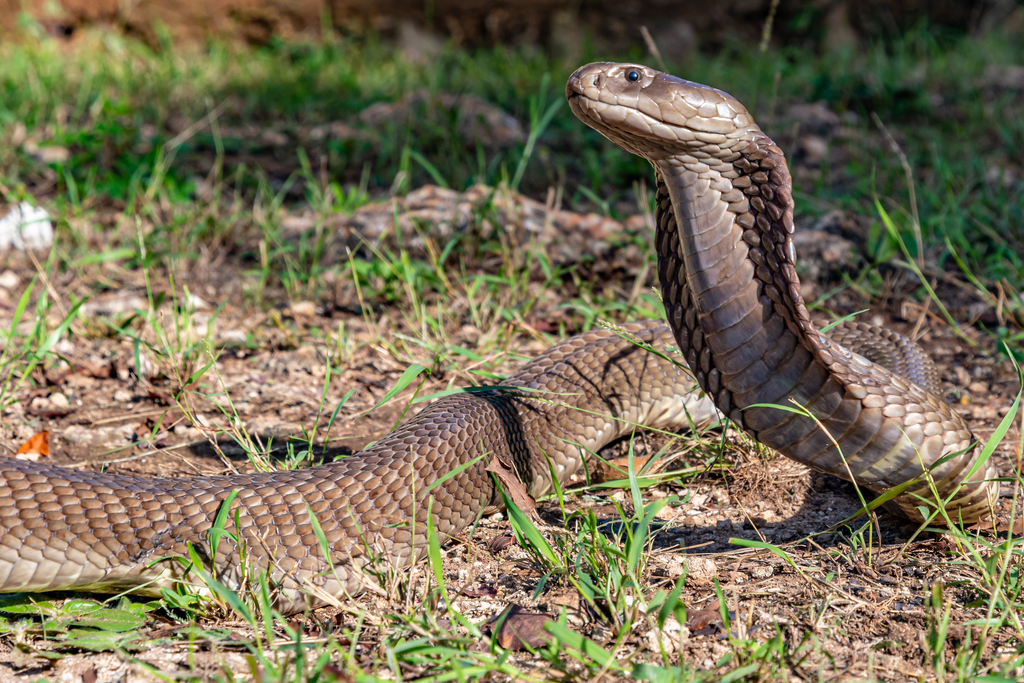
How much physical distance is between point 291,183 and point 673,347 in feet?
9.96

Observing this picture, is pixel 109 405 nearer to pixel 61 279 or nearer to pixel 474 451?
pixel 61 279

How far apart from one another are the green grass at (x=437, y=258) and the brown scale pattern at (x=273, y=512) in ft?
0.26

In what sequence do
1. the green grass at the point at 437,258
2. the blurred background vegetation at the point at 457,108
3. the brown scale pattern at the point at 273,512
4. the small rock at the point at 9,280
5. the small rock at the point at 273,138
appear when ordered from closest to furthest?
the green grass at the point at 437,258, the brown scale pattern at the point at 273,512, the small rock at the point at 9,280, the blurred background vegetation at the point at 457,108, the small rock at the point at 273,138

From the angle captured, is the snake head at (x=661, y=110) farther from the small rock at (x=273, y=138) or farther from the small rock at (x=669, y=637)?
the small rock at (x=273, y=138)

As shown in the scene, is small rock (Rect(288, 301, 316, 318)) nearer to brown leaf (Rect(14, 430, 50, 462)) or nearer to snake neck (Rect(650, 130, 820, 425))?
brown leaf (Rect(14, 430, 50, 462))

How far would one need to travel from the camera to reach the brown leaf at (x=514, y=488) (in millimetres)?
2473

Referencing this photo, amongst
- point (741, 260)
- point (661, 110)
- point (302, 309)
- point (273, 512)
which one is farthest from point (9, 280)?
point (741, 260)

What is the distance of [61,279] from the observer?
4223mm

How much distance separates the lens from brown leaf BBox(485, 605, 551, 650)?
1905mm

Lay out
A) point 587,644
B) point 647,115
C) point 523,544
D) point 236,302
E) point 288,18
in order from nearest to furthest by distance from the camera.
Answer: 1. point 587,644
2. point 647,115
3. point 523,544
4. point 236,302
5. point 288,18

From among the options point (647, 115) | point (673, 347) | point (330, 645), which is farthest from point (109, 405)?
point (647, 115)

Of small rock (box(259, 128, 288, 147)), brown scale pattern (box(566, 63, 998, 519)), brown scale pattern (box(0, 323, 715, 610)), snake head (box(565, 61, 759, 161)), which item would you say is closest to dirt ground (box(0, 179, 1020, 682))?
brown scale pattern (box(0, 323, 715, 610))

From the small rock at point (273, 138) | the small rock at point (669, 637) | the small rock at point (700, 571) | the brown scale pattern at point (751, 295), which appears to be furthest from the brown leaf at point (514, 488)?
the small rock at point (273, 138)

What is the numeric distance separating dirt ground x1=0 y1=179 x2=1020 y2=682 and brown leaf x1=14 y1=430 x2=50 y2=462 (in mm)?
34
